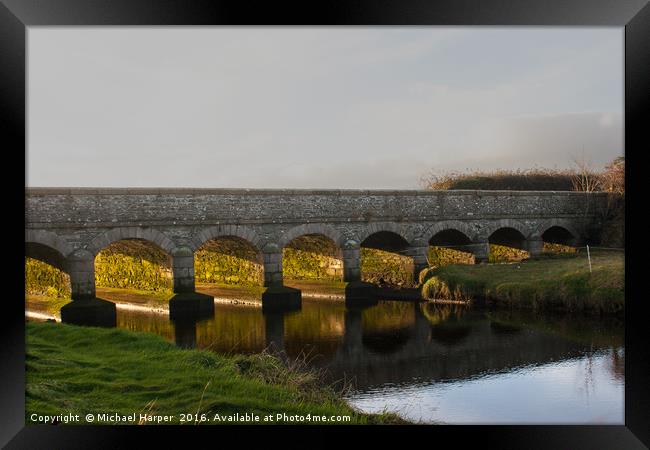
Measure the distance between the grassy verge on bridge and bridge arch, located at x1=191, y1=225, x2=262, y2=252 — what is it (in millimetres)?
7142

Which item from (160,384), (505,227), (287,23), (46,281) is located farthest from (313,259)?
(287,23)

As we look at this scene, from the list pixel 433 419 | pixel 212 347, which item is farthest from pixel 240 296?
pixel 433 419

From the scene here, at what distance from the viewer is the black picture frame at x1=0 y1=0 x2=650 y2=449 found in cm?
451

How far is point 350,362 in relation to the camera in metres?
11.2

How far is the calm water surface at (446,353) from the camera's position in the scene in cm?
821

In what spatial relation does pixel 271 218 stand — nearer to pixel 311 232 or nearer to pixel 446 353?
pixel 311 232

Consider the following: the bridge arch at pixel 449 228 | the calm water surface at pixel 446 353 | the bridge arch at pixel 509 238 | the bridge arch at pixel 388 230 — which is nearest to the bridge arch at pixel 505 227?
the bridge arch at pixel 509 238

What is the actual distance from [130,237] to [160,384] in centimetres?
970

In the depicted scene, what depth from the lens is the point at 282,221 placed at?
18359 millimetres

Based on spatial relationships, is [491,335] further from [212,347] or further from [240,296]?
[240,296]

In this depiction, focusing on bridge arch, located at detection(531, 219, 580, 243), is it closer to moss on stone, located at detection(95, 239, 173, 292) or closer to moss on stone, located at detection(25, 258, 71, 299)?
moss on stone, located at detection(95, 239, 173, 292)

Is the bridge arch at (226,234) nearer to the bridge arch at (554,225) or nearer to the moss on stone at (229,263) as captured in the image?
the moss on stone at (229,263)

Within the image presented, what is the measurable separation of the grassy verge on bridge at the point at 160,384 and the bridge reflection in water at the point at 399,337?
211 centimetres

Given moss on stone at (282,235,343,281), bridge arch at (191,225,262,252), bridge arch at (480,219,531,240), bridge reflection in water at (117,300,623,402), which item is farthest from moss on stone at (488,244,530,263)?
bridge arch at (191,225,262,252)
